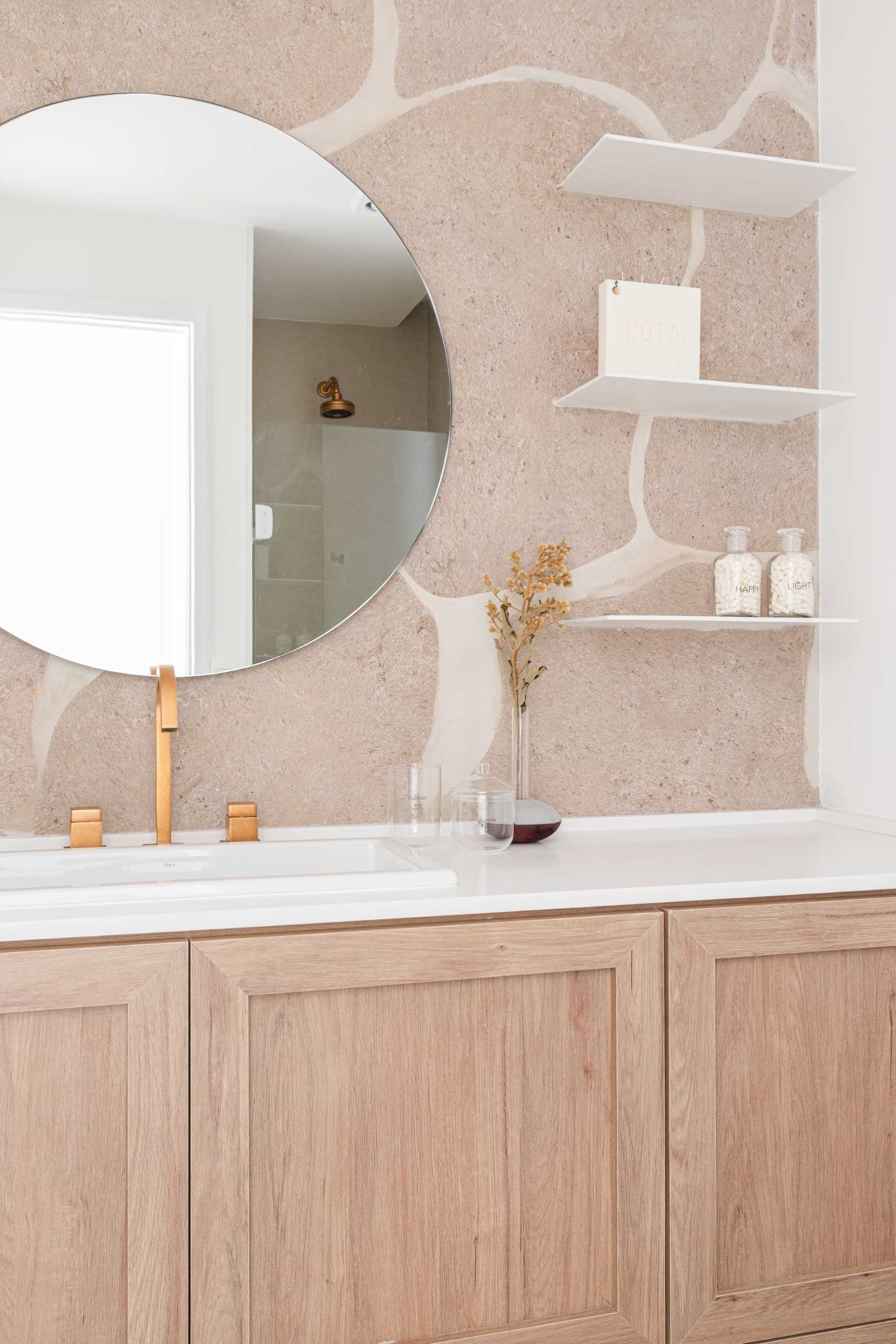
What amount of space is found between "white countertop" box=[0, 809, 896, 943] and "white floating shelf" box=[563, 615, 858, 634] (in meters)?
0.36

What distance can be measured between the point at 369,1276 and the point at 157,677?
0.93 meters

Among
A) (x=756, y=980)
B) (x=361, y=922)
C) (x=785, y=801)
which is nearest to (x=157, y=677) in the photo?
(x=361, y=922)

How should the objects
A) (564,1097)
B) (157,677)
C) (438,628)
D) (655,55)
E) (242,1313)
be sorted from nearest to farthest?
(242,1313), (564,1097), (157,677), (438,628), (655,55)

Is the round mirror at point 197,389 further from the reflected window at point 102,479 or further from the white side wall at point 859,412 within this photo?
the white side wall at point 859,412

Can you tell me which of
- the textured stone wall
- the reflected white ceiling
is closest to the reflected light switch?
the textured stone wall

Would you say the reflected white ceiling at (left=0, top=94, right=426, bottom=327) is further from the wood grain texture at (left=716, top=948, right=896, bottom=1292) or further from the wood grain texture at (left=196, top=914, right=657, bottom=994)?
the wood grain texture at (left=716, top=948, right=896, bottom=1292)

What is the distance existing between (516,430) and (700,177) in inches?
22.3

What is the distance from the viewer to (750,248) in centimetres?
203

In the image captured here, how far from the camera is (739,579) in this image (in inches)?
73.4

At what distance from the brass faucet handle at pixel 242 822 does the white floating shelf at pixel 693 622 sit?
0.63 m

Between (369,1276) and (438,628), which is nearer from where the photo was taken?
(369,1276)

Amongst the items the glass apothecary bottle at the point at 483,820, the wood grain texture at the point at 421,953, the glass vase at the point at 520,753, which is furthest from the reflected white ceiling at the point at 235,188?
the wood grain texture at the point at 421,953

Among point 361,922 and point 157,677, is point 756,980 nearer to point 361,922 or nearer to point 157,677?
point 361,922

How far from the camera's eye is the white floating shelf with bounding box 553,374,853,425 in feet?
5.85
